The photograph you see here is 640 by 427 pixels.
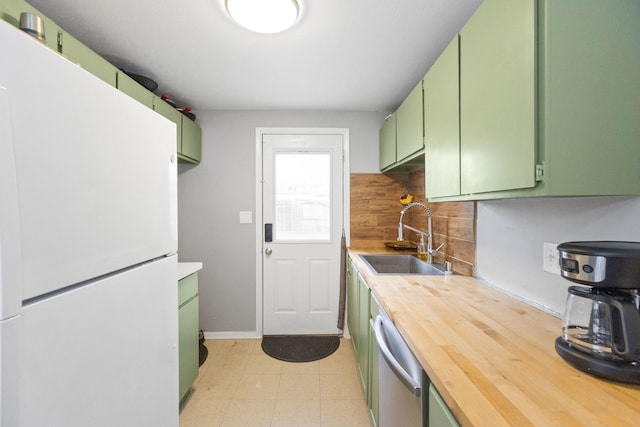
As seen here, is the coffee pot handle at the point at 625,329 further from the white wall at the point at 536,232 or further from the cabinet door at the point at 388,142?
the cabinet door at the point at 388,142

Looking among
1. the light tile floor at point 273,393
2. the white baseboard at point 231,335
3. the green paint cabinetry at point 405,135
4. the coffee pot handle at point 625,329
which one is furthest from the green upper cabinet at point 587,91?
the white baseboard at point 231,335

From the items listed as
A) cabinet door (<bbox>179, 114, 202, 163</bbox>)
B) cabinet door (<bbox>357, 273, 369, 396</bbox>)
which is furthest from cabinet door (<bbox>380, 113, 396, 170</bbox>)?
cabinet door (<bbox>179, 114, 202, 163</bbox>)

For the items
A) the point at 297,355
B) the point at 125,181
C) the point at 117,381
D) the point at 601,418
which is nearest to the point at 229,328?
the point at 297,355

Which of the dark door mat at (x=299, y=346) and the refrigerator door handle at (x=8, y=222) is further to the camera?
the dark door mat at (x=299, y=346)

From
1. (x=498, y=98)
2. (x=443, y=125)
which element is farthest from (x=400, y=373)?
(x=443, y=125)

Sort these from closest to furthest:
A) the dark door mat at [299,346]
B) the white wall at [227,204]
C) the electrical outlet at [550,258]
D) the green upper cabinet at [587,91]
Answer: the green upper cabinet at [587,91] → the electrical outlet at [550,258] → the dark door mat at [299,346] → the white wall at [227,204]

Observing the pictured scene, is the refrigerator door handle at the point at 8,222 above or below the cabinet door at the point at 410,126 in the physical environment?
below

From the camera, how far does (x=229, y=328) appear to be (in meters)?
2.75

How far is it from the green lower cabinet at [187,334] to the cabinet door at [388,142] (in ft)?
5.78

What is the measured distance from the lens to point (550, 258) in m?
1.08

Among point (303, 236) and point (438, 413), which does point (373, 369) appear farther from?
point (303, 236)

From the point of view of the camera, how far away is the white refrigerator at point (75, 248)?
521 millimetres

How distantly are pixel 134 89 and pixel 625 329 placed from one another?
237 centimetres

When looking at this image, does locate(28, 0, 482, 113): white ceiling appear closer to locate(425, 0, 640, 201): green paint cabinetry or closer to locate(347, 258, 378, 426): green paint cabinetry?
locate(425, 0, 640, 201): green paint cabinetry
